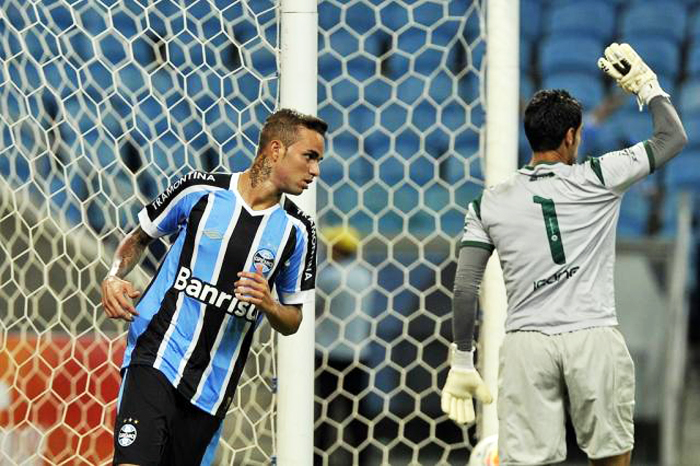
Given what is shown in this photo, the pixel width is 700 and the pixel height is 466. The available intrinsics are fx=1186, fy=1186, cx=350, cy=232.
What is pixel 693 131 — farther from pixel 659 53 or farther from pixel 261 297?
pixel 261 297

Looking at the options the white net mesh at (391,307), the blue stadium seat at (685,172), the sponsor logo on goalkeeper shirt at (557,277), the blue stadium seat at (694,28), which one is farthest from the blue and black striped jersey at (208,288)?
the blue stadium seat at (694,28)

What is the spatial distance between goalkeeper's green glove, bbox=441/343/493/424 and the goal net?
3.14 feet

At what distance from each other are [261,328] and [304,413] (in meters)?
0.61

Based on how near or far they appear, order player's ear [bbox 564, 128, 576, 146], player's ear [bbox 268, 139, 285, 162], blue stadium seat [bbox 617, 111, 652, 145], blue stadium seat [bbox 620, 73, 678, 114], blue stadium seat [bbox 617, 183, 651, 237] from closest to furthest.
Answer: player's ear [bbox 564, 128, 576, 146] → player's ear [bbox 268, 139, 285, 162] → blue stadium seat [bbox 617, 183, 651, 237] → blue stadium seat [bbox 617, 111, 652, 145] → blue stadium seat [bbox 620, 73, 678, 114]

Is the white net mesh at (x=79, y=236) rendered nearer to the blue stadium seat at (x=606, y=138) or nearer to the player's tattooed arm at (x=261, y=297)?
the player's tattooed arm at (x=261, y=297)

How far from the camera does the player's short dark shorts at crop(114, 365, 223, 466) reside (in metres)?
2.91

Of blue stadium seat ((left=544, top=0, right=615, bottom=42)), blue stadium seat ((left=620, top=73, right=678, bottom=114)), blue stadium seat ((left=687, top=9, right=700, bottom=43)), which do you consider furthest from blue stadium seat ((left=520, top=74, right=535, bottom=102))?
blue stadium seat ((left=687, top=9, right=700, bottom=43))

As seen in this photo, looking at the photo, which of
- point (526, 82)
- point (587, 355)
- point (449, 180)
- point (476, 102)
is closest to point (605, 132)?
point (526, 82)

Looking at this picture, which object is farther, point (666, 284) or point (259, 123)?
point (666, 284)

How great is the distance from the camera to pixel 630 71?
9.70ft

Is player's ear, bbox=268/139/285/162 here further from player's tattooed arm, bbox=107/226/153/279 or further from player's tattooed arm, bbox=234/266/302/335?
player's tattooed arm, bbox=107/226/153/279

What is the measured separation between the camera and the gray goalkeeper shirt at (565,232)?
2.88 metres

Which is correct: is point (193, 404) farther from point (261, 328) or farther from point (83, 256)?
point (83, 256)

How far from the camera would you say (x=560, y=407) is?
289 centimetres
